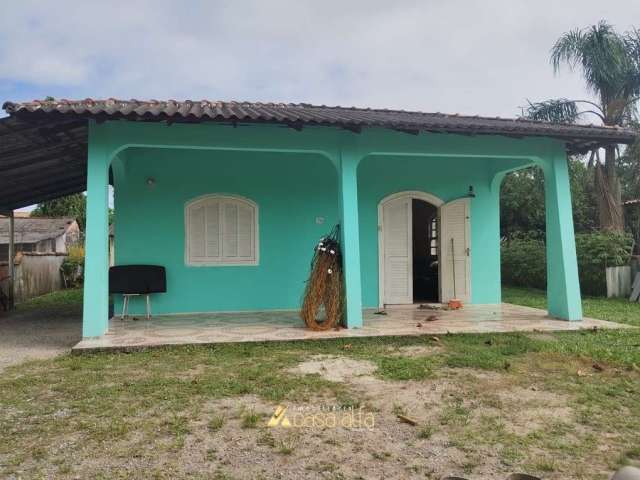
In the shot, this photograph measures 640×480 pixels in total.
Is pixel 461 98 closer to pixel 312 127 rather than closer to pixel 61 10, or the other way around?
pixel 312 127

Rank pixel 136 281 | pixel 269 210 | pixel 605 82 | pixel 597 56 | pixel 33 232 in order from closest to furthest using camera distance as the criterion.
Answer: pixel 136 281
pixel 269 210
pixel 597 56
pixel 605 82
pixel 33 232

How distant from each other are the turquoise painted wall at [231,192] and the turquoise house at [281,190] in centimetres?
2

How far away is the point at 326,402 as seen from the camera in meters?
4.04

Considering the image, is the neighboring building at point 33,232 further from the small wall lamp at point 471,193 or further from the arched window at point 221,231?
the small wall lamp at point 471,193

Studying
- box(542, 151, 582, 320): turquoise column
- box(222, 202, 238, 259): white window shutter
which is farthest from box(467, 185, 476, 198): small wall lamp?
box(222, 202, 238, 259): white window shutter

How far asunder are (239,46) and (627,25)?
1070cm

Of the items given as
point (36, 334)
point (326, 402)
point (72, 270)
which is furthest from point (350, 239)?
point (72, 270)

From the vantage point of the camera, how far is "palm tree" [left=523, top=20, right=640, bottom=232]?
13.6m

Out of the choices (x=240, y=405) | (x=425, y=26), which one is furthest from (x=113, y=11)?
(x=240, y=405)

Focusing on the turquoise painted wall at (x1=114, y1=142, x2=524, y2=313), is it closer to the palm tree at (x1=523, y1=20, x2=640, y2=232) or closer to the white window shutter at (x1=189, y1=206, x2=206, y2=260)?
the white window shutter at (x1=189, y1=206, x2=206, y2=260)

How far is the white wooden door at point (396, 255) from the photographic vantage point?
30.9 feet

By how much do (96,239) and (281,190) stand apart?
3.52 meters

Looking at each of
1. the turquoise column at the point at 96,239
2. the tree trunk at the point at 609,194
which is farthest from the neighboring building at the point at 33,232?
the tree trunk at the point at 609,194

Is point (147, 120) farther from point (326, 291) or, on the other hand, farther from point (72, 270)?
point (72, 270)
